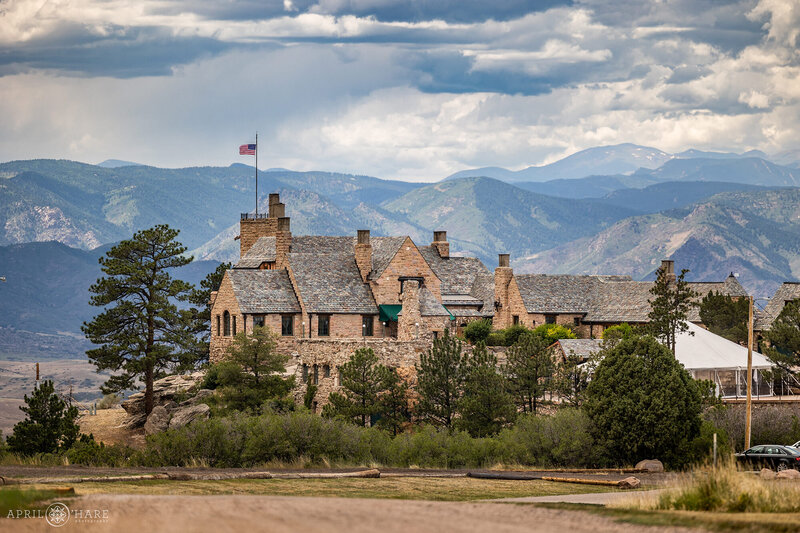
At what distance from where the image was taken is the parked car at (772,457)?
4028cm

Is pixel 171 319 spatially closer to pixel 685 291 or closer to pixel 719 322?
pixel 685 291

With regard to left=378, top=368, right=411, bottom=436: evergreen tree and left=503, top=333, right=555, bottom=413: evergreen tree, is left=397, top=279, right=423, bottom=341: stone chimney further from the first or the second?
left=503, top=333, right=555, bottom=413: evergreen tree

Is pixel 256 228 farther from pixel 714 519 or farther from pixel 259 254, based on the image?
pixel 714 519

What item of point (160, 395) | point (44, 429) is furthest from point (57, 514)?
point (160, 395)

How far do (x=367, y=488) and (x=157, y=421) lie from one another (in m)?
28.4

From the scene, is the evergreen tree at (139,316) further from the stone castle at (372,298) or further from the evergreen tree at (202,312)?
the evergreen tree at (202,312)

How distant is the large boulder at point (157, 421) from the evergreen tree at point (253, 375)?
3.77 m

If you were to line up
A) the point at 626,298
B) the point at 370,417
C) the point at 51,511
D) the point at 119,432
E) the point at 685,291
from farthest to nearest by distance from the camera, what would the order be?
the point at 626,298 → the point at 685,291 → the point at 119,432 → the point at 370,417 → the point at 51,511

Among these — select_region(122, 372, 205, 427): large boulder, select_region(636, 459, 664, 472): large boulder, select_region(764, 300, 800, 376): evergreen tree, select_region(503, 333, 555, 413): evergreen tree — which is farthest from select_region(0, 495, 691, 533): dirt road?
select_region(764, 300, 800, 376): evergreen tree

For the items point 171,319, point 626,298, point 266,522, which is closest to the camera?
point 266,522

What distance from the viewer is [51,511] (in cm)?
1956

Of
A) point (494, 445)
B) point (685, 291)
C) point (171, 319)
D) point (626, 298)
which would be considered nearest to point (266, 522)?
point (494, 445)

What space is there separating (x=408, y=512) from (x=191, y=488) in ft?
35.2

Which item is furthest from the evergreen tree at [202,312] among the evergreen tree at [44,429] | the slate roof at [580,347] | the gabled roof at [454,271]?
the slate roof at [580,347]
